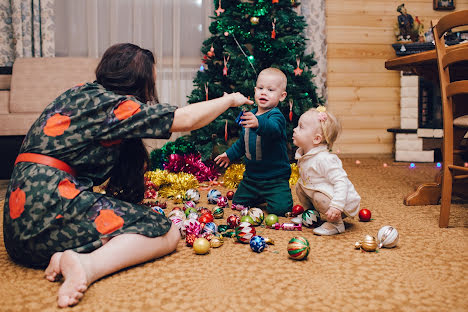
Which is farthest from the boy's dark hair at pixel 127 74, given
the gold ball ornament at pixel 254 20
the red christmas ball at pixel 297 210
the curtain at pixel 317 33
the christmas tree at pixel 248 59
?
the curtain at pixel 317 33

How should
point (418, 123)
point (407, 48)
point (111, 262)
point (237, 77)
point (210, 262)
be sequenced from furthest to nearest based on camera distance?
point (418, 123) < point (407, 48) < point (237, 77) < point (210, 262) < point (111, 262)

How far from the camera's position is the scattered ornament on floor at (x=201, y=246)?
141 cm

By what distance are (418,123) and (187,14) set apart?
2.44 metres

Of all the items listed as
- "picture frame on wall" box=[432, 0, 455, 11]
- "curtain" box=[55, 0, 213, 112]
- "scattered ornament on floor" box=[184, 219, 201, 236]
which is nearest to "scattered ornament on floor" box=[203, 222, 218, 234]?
"scattered ornament on floor" box=[184, 219, 201, 236]

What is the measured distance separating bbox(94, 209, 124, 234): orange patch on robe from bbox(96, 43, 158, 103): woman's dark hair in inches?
15.4

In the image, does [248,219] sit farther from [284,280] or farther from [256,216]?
[284,280]

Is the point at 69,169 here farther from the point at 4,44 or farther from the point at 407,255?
the point at 4,44

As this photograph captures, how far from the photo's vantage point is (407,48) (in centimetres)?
364

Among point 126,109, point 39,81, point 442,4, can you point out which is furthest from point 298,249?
point 442,4

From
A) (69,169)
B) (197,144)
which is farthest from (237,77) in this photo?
(69,169)

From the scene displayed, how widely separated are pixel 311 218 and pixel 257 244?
377 millimetres

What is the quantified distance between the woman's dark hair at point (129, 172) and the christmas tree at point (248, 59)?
1476 millimetres

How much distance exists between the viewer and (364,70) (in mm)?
4137

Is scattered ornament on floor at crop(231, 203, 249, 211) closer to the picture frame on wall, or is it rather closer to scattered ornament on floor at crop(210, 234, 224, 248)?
scattered ornament on floor at crop(210, 234, 224, 248)
